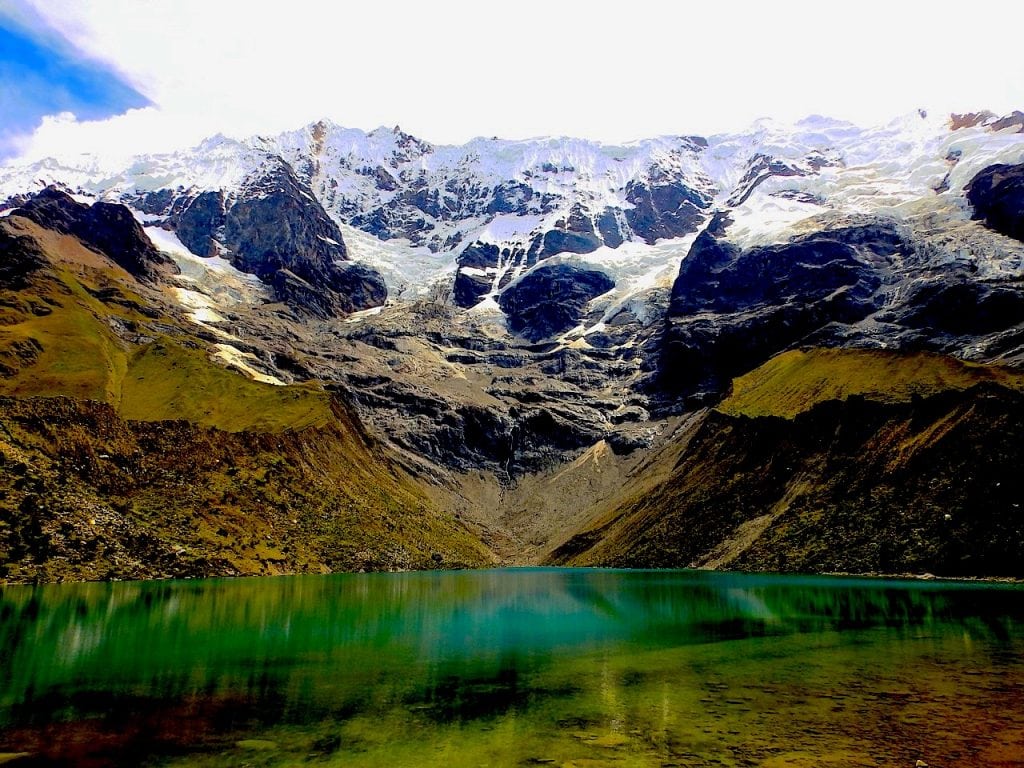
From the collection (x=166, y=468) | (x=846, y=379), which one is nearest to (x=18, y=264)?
(x=166, y=468)

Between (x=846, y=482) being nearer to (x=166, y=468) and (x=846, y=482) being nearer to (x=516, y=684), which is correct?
(x=516, y=684)

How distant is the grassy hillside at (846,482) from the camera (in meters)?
84.9

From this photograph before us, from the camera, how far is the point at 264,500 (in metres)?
123

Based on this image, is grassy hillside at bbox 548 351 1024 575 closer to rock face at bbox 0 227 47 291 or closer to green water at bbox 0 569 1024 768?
green water at bbox 0 569 1024 768

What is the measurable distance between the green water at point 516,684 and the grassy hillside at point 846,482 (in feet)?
72.4

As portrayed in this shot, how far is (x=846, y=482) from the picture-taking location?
4156 inches

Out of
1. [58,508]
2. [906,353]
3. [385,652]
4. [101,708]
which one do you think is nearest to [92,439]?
[58,508]

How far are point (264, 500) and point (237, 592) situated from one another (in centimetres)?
4617

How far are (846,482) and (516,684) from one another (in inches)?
3431

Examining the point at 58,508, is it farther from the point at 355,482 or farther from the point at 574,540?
the point at 574,540

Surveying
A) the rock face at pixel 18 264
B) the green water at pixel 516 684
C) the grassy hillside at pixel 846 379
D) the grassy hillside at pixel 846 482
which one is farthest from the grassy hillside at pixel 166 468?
the grassy hillside at pixel 846 379

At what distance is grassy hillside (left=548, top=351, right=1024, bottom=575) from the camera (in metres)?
84.9

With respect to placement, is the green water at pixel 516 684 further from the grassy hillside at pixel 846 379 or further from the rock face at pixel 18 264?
the rock face at pixel 18 264

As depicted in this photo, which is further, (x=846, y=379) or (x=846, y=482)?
(x=846, y=379)
